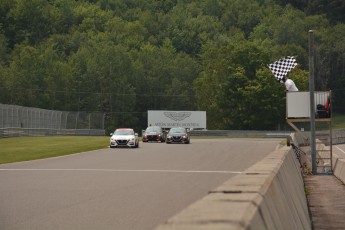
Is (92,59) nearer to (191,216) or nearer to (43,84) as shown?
(43,84)

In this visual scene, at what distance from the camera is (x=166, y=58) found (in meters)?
150

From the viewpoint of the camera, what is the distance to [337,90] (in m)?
154

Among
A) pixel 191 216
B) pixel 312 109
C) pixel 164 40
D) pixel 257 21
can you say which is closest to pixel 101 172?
pixel 312 109

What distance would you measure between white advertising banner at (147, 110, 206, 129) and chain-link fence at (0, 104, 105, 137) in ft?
28.8

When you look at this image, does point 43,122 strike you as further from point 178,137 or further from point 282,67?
point 282,67

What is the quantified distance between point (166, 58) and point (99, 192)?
13525cm

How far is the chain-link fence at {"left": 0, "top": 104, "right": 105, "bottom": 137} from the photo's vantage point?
59688 millimetres

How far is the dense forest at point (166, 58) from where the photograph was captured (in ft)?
350

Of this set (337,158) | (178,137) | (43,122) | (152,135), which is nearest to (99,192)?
(337,158)

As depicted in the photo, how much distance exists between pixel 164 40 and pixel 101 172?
15489 cm

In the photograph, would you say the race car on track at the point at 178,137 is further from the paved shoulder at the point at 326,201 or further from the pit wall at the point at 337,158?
the paved shoulder at the point at 326,201

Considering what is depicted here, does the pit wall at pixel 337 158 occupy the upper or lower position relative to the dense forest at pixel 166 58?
lower

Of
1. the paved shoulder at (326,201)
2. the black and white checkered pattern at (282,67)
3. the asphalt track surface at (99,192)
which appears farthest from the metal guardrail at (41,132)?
the paved shoulder at (326,201)

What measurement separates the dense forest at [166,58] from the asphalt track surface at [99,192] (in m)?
77.2
